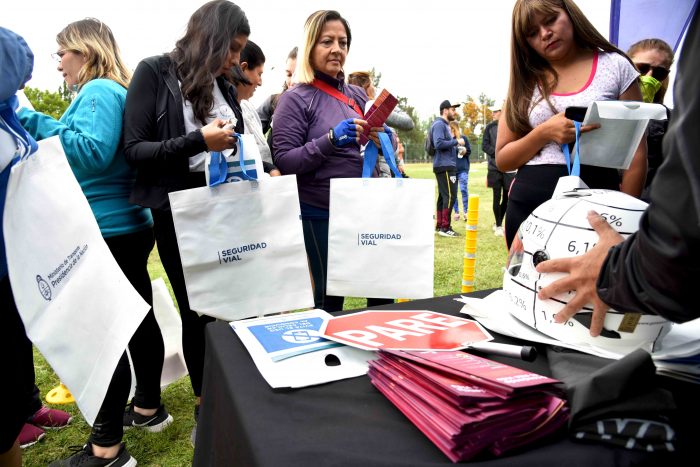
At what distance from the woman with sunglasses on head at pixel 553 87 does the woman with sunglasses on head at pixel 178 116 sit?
1.12m

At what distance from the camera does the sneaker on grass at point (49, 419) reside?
2.38 meters

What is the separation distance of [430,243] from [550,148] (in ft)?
2.04

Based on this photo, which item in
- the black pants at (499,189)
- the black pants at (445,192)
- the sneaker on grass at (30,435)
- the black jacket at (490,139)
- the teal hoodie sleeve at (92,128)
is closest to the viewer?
the teal hoodie sleeve at (92,128)

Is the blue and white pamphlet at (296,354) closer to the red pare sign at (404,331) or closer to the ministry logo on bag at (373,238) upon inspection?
the red pare sign at (404,331)

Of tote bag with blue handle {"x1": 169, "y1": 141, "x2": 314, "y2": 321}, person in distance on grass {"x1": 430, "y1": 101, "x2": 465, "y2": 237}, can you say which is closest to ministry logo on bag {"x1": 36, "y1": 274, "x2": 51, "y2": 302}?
tote bag with blue handle {"x1": 169, "y1": 141, "x2": 314, "y2": 321}

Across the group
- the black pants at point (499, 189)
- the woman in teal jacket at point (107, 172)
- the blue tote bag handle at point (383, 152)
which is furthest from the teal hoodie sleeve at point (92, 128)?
the black pants at point (499, 189)

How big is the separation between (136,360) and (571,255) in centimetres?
198

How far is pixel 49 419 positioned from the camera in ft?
7.84

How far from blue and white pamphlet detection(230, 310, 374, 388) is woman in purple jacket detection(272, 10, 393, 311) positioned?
121 cm

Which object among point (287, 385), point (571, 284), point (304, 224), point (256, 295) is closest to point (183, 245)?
point (256, 295)

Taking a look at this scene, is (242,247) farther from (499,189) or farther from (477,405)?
(499,189)

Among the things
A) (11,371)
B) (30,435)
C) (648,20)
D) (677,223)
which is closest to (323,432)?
(677,223)

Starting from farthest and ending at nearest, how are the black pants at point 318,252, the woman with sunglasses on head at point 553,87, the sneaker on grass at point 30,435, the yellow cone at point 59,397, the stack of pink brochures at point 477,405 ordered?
the yellow cone at point 59,397
the black pants at point 318,252
the sneaker on grass at point 30,435
the woman with sunglasses on head at point 553,87
the stack of pink brochures at point 477,405

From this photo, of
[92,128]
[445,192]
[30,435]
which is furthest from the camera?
[445,192]
